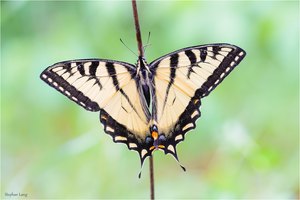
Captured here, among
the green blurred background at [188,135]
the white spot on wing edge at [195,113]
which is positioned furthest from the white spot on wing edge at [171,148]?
the green blurred background at [188,135]

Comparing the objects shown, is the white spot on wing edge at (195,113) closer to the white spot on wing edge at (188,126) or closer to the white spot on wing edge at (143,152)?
the white spot on wing edge at (188,126)

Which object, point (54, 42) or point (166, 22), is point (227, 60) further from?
point (54, 42)

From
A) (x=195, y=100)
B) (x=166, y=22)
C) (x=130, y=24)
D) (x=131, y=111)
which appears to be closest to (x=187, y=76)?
(x=195, y=100)

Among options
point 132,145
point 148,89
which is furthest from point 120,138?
point 148,89

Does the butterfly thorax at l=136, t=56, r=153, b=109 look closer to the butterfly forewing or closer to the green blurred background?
the butterfly forewing

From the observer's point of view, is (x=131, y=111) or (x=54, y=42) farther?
(x=54, y=42)

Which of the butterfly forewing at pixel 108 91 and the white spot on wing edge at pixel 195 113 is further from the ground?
the butterfly forewing at pixel 108 91

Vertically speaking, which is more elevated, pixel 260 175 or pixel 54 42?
pixel 54 42
